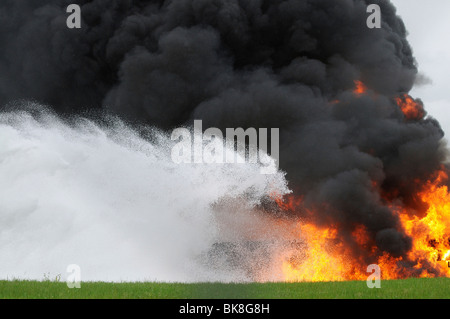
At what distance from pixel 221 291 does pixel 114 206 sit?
1513 cm

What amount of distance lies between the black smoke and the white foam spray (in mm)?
3033

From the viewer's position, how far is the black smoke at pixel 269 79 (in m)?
30.9

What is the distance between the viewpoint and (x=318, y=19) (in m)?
35.7

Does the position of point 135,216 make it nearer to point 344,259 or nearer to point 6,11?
point 344,259

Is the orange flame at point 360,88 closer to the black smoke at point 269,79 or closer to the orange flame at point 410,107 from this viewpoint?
the black smoke at point 269,79

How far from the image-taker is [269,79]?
33.9m

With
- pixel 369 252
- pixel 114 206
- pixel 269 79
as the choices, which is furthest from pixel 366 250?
pixel 114 206

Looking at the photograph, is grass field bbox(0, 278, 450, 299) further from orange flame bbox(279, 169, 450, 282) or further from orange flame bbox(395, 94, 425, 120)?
orange flame bbox(395, 94, 425, 120)

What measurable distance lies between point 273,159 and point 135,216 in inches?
312

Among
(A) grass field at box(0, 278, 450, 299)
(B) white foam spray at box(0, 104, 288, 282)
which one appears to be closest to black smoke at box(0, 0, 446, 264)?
(B) white foam spray at box(0, 104, 288, 282)

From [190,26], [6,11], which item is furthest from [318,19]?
[6,11]

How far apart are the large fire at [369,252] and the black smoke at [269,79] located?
58cm

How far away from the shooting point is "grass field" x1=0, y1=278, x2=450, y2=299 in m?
14.3

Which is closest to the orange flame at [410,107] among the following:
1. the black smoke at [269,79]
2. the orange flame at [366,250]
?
the black smoke at [269,79]
